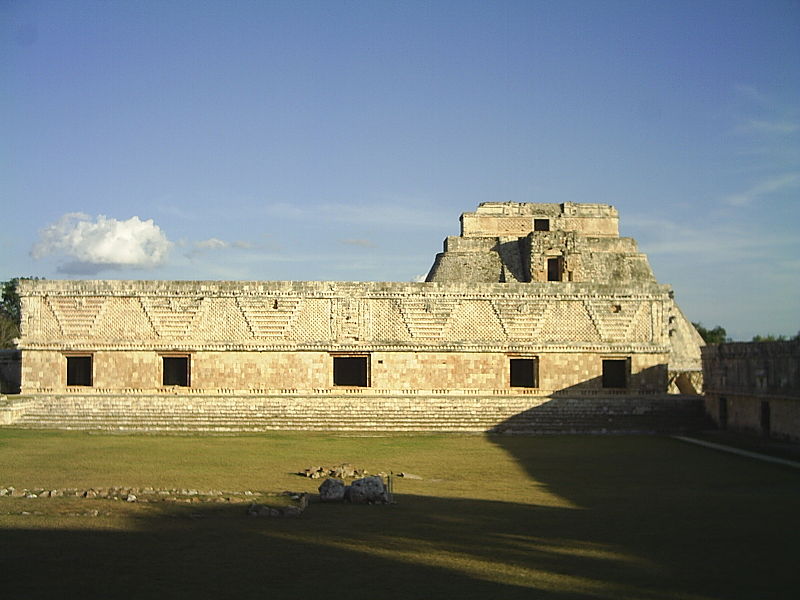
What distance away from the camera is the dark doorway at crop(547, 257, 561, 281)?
29500mm

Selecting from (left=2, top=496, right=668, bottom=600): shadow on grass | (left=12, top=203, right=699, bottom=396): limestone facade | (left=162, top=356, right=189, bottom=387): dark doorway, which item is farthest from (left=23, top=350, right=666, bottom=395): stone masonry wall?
(left=2, top=496, right=668, bottom=600): shadow on grass

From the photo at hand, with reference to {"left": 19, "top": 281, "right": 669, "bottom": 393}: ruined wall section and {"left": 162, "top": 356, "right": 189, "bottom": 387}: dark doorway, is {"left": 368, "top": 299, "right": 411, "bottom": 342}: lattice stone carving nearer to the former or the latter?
{"left": 19, "top": 281, "right": 669, "bottom": 393}: ruined wall section

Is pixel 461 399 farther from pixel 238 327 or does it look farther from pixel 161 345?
pixel 161 345

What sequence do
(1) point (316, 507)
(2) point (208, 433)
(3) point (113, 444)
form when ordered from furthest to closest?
(2) point (208, 433), (3) point (113, 444), (1) point (316, 507)

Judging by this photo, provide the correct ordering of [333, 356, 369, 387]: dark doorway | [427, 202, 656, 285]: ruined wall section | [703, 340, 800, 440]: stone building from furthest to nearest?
[333, 356, 369, 387]: dark doorway, [427, 202, 656, 285]: ruined wall section, [703, 340, 800, 440]: stone building

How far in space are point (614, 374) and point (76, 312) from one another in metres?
16.5

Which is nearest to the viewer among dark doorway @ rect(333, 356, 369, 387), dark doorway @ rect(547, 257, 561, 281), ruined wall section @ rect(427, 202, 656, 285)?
ruined wall section @ rect(427, 202, 656, 285)

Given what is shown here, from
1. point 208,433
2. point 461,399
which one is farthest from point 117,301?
point 461,399

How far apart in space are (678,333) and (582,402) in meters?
11.1

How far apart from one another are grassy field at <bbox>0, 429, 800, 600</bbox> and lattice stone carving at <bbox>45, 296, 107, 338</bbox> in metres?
8.21

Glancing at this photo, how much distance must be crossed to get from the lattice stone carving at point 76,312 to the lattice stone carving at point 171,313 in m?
1.35

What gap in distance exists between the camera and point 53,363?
78.3 feet

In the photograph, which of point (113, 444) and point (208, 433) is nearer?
point (113, 444)

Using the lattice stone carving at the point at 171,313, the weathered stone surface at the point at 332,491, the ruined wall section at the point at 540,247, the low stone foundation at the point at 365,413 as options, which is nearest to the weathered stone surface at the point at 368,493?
the weathered stone surface at the point at 332,491
